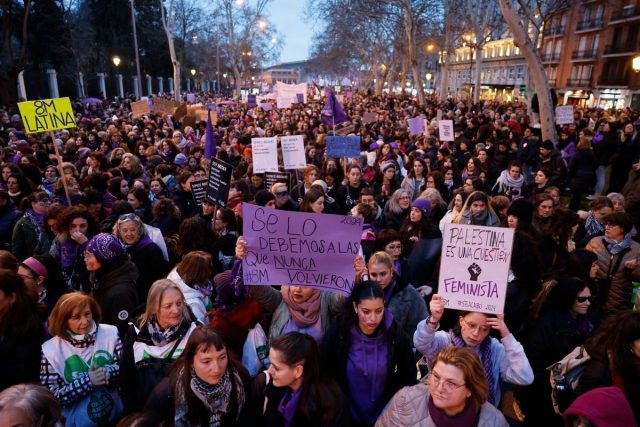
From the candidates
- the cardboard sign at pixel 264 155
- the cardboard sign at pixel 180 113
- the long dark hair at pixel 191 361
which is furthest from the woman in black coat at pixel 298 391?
the cardboard sign at pixel 180 113

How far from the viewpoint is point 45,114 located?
704 cm

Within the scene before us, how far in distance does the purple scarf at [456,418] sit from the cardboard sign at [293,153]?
242 inches

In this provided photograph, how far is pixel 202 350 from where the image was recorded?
2.35 m

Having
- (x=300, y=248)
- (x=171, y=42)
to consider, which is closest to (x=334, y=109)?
(x=300, y=248)

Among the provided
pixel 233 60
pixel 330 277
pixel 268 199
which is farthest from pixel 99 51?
pixel 330 277

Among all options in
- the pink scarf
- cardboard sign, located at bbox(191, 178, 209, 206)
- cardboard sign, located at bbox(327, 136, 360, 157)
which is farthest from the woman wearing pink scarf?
cardboard sign, located at bbox(327, 136, 360, 157)

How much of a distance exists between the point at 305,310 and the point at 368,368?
0.60 m

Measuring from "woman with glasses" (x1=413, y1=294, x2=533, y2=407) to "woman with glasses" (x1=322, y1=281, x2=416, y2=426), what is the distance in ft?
0.46

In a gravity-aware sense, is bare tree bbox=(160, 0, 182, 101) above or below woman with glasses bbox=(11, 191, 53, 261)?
above

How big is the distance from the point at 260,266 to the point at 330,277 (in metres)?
0.51

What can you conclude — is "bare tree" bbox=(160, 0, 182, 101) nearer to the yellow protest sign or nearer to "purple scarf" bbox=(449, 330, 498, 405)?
the yellow protest sign

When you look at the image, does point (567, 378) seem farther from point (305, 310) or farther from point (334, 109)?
A: point (334, 109)

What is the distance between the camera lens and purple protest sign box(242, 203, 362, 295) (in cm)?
300

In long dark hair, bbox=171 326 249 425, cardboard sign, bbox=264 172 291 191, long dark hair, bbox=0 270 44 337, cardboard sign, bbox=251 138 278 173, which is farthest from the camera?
→ cardboard sign, bbox=251 138 278 173
